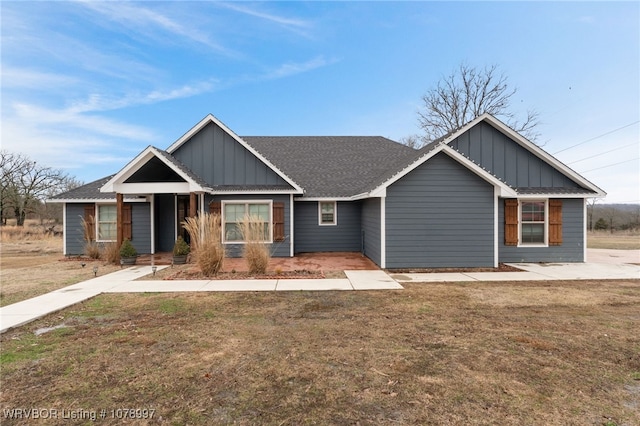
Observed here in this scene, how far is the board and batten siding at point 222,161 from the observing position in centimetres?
1229

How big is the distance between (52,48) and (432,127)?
2372 cm

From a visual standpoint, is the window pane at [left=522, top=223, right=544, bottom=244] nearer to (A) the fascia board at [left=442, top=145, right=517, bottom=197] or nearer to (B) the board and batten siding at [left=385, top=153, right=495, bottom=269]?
(B) the board and batten siding at [left=385, top=153, right=495, bottom=269]

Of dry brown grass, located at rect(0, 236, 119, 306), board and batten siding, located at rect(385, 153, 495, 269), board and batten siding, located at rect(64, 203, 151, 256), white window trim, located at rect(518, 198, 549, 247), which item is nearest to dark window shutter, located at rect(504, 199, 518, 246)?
white window trim, located at rect(518, 198, 549, 247)

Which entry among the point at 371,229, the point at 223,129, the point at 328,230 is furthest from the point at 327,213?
the point at 223,129

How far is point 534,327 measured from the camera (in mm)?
4875

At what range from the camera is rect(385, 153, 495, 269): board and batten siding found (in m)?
9.63

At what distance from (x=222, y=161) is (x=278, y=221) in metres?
3.16

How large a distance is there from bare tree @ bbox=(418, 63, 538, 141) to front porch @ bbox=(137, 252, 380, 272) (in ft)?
50.6

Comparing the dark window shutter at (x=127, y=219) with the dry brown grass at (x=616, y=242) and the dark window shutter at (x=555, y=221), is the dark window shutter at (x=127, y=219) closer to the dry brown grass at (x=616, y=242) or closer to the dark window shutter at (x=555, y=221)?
the dark window shutter at (x=555, y=221)

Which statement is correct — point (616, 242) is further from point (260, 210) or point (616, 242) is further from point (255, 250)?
point (255, 250)

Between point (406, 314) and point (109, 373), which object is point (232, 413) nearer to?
point (109, 373)

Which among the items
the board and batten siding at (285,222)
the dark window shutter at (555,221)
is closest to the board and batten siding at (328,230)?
the board and batten siding at (285,222)

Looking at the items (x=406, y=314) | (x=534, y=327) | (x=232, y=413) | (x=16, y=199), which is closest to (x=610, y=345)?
(x=534, y=327)

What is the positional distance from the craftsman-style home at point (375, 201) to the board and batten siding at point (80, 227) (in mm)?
40
